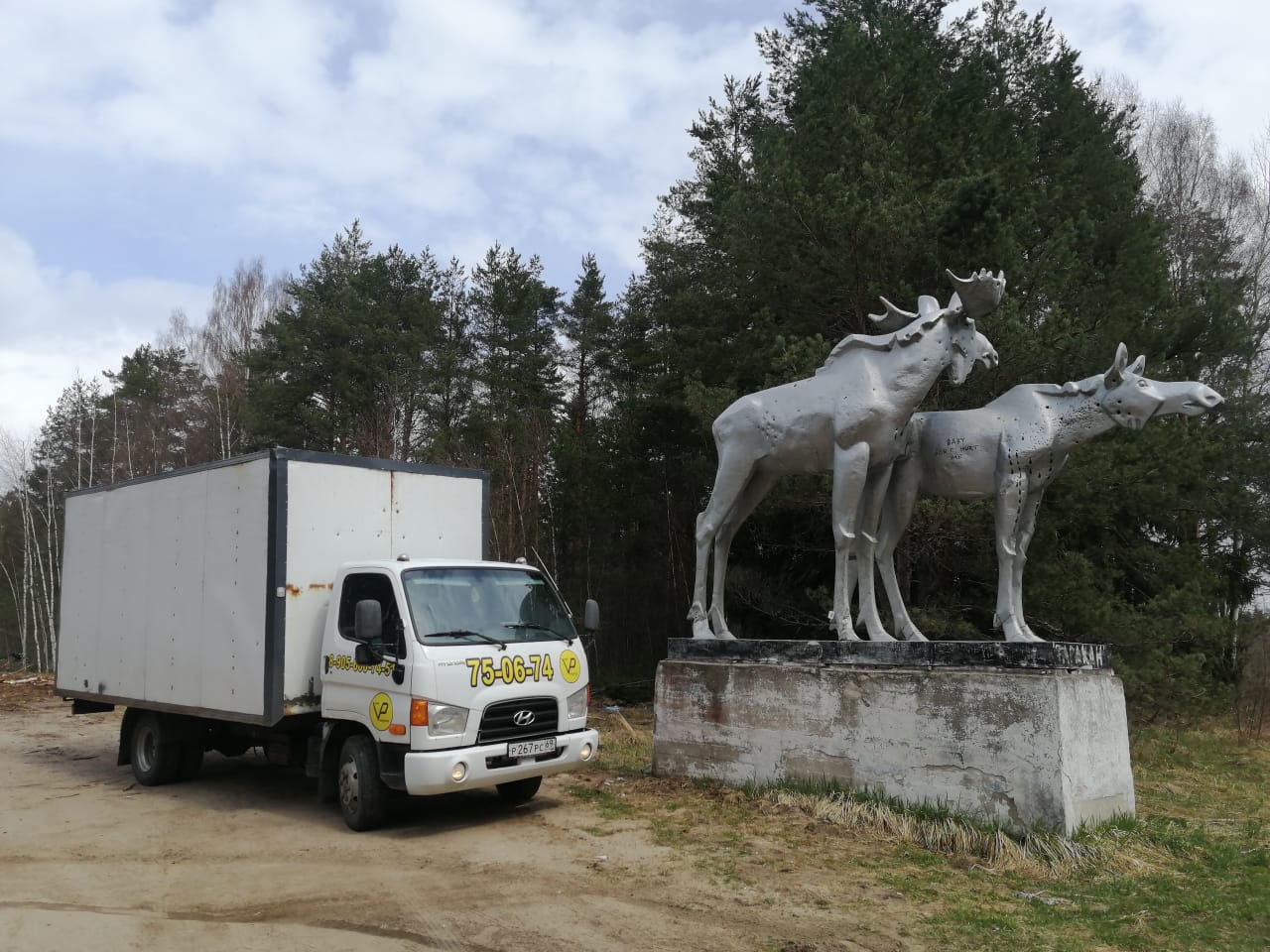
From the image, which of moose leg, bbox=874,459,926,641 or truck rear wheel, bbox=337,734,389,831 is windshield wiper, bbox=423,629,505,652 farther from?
moose leg, bbox=874,459,926,641

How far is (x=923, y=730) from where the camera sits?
296 inches

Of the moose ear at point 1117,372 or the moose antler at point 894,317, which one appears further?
the moose antler at point 894,317

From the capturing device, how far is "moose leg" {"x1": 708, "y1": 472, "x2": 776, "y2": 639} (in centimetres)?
958

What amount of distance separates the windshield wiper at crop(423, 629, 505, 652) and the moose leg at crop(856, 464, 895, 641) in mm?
3063

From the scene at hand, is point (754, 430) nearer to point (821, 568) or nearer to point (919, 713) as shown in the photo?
point (919, 713)

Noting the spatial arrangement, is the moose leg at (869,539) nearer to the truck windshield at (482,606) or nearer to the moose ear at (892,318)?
the moose ear at (892,318)

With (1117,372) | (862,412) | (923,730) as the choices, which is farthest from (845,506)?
(1117,372)

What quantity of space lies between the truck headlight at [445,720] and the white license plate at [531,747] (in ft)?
1.49

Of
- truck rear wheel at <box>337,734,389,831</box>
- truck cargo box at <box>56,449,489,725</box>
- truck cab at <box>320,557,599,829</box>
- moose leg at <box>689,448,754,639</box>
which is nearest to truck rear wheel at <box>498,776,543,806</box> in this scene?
truck cab at <box>320,557,599,829</box>

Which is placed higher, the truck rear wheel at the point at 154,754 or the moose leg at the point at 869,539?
the moose leg at the point at 869,539

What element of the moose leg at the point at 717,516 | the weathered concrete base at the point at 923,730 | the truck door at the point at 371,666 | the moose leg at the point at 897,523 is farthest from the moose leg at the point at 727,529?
the truck door at the point at 371,666

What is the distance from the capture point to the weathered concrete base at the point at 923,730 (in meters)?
6.94

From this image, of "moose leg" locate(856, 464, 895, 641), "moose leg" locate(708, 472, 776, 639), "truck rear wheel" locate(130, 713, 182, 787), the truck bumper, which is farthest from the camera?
"truck rear wheel" locate(130, 713, 182, 787)

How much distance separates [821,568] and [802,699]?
939cm
